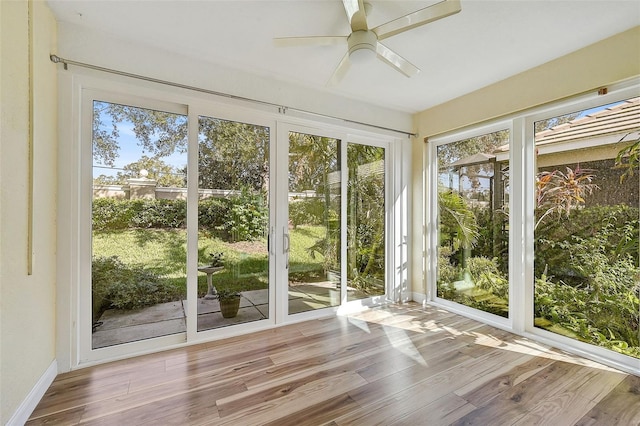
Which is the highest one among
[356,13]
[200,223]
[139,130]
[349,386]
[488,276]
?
[356,13]

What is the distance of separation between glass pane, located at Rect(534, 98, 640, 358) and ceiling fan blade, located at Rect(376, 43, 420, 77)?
5.19 feet

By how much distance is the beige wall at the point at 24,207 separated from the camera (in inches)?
57.3

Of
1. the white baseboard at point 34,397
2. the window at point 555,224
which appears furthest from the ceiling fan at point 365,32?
the white baseboard at point 34,397

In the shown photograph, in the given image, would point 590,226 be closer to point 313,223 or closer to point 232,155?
point 313,223

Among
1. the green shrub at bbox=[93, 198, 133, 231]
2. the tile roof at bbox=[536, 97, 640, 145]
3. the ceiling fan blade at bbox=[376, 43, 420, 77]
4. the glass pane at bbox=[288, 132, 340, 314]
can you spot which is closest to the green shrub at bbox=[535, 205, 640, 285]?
the tile roof at bbox=[536, 97, 640, 145]

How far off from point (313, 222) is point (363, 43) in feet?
6.31

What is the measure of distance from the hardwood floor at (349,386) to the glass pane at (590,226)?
14.6 inches

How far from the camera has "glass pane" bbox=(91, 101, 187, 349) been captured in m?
2.33

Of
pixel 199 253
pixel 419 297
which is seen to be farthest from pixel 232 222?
pixel 419 297

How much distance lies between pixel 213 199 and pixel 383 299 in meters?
2.52

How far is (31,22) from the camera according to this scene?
1693mm

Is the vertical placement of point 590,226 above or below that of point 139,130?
below

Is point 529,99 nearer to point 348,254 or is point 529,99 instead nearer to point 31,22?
point 348,254

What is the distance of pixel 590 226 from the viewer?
2475 millimetres
